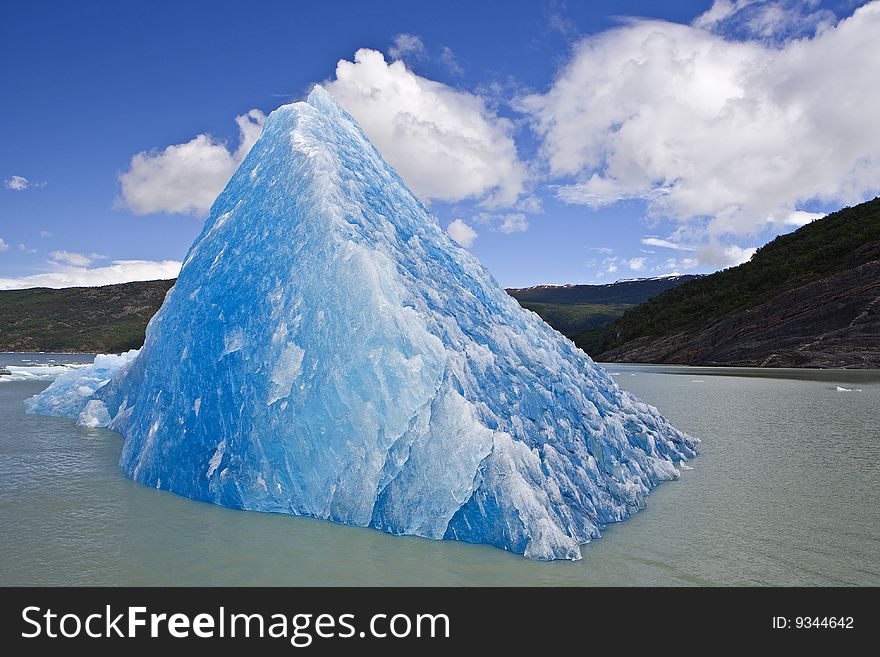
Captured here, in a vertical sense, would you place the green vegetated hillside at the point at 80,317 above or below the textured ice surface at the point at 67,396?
above

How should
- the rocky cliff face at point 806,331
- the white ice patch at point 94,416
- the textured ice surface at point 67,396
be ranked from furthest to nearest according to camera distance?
the rocky cliff face at point 806,331
the textured ice surface at point 67,396
the white ice patch at point 94,416

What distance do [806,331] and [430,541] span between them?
58.8 m

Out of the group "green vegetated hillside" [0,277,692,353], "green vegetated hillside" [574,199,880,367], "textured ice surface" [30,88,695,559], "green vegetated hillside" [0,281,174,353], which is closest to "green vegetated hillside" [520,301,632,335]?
Answer: "green vegetated hillside" [0,277,692,353]

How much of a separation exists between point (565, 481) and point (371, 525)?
2.92m

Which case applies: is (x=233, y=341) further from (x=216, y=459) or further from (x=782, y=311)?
(x=782, y=311)

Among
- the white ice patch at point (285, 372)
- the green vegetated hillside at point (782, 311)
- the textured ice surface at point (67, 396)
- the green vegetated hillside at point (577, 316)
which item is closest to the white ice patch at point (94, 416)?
the textured ice surface at point (67, 396)

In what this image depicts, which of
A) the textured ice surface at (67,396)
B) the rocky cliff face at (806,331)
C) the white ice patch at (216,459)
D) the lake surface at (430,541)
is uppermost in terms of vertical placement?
the rocky cliff face at (806,331)

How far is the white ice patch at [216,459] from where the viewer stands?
9578 millimetres

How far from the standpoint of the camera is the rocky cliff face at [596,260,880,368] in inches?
1970

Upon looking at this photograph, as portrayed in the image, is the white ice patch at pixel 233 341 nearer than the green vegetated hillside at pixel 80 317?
Yes

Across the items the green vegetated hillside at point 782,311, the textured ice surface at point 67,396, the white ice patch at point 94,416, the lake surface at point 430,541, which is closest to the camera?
the lake surface at point 430,541

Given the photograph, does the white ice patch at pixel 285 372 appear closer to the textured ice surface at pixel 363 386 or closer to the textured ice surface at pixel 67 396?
the textured ice surface at pixel 363 386

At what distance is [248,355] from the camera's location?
965 cm

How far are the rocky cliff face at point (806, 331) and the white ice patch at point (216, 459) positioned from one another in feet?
179
